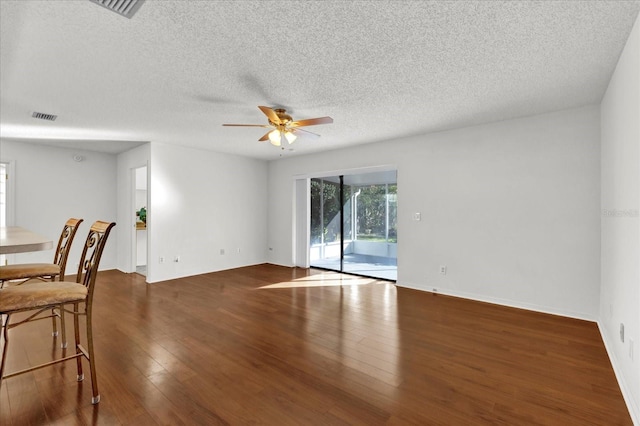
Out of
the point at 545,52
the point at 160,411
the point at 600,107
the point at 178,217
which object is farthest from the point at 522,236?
the point at 178,217

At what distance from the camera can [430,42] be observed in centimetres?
215

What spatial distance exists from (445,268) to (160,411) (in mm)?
3970

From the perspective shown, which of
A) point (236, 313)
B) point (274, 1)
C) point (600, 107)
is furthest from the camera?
point (236, 313)

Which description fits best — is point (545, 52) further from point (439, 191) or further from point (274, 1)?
point (439, 191)

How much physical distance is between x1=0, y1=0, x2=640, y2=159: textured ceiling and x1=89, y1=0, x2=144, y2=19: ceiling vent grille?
0.24ft

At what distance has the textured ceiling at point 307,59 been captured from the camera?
1.84 m

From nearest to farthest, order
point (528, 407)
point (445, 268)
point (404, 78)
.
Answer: point (528, 407)
point (404, 78)
point (445, 268)

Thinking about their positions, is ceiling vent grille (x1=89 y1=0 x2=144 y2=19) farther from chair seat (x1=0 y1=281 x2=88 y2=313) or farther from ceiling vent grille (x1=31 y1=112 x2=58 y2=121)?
ceiling vent grille (x1=31 y1=112 x2=58 y2=121)

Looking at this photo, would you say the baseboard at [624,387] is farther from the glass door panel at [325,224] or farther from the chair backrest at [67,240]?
the glass door panel at [325,224]

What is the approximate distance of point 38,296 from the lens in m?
1.73

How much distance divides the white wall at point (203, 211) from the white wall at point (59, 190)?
1.91 metres

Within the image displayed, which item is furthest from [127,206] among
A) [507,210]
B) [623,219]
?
[623,219]

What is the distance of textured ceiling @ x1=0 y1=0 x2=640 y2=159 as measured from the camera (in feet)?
6.04

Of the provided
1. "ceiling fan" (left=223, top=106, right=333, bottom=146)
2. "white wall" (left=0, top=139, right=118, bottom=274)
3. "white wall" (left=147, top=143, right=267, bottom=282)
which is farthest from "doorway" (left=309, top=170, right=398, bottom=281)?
"white wall" (left=0, top=139, right=118, bottom=274)
